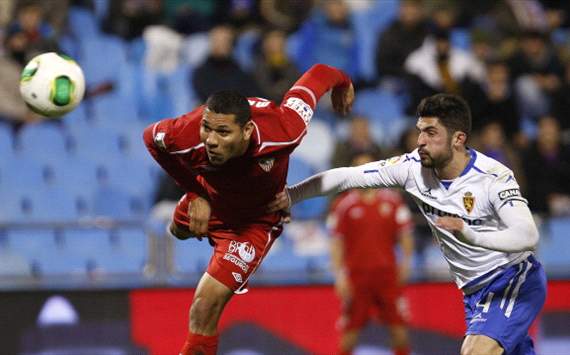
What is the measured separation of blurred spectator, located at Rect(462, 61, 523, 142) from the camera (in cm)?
1125

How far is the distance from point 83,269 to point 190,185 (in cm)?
337

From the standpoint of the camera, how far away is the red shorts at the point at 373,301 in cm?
940

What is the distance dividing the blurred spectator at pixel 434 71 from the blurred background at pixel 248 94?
2cm

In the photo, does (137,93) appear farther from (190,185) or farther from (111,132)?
(190,185)

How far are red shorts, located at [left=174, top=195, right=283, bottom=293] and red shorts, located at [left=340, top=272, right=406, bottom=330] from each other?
3.19 m

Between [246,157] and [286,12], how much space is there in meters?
7.15

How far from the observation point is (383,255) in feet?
32.8

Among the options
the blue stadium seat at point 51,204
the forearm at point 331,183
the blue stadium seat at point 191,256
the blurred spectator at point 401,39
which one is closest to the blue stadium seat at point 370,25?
the blurred spectator at point 401,39

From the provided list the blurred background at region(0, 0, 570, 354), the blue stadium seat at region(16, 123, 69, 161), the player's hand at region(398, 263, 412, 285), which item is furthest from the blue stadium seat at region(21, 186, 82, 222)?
the player's hand at region(398, 263, 412, 285)

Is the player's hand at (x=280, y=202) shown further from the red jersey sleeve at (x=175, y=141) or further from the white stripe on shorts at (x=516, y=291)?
the white stripe on shorts at (x=516, y=291)

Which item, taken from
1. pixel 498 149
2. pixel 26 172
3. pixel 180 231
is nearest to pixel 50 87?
pixel 180 231

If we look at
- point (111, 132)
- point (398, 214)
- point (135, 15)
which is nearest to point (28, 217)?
point (111, 132)

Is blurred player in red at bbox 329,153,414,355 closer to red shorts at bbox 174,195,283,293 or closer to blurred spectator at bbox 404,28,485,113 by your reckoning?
blurred spectator at bbox 404,28,485,113

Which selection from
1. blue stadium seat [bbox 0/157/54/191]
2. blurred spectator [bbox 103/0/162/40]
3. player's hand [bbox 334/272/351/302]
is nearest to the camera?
player's hand [bbox 334/272/351/302]
